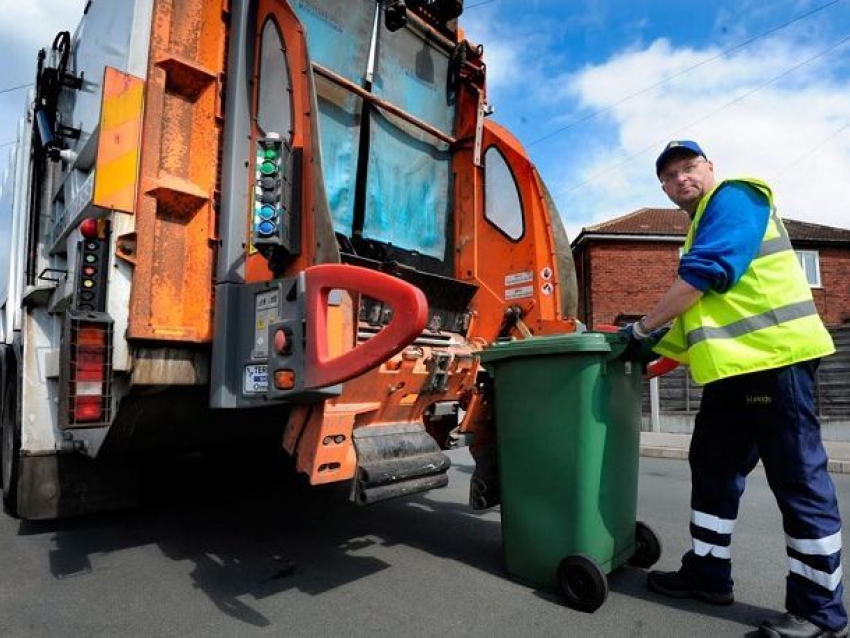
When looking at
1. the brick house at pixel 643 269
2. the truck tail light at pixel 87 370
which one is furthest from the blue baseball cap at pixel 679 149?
the brick house at pixel 643 269

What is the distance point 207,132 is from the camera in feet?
9.11

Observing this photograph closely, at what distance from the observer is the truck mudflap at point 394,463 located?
8.46ft

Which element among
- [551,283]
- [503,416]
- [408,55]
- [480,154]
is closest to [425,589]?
[503,416]

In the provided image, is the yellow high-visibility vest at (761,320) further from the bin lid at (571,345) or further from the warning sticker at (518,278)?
the warning sticker at (518,278)

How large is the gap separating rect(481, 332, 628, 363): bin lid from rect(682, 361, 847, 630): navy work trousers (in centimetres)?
46

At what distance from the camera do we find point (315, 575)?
115 inches

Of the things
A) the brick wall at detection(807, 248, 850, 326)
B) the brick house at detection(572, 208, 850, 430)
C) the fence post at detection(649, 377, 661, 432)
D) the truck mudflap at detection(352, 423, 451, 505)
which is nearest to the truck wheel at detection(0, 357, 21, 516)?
the truck mudflap at detection(352, 423, 451, 505)

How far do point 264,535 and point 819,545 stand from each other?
108 inches

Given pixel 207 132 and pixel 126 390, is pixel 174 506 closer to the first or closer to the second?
pixel 126 390

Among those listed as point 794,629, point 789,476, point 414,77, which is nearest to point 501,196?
point 414,77

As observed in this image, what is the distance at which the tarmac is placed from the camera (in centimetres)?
684

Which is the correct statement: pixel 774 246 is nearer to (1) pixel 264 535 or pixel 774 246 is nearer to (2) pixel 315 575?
(2) pixel 315 575

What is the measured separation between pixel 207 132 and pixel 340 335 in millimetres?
1109

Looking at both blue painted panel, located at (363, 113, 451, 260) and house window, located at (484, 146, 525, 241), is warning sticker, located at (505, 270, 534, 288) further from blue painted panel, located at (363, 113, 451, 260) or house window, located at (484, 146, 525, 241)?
blue painted panel, located at (363, 113, 451, 260)
